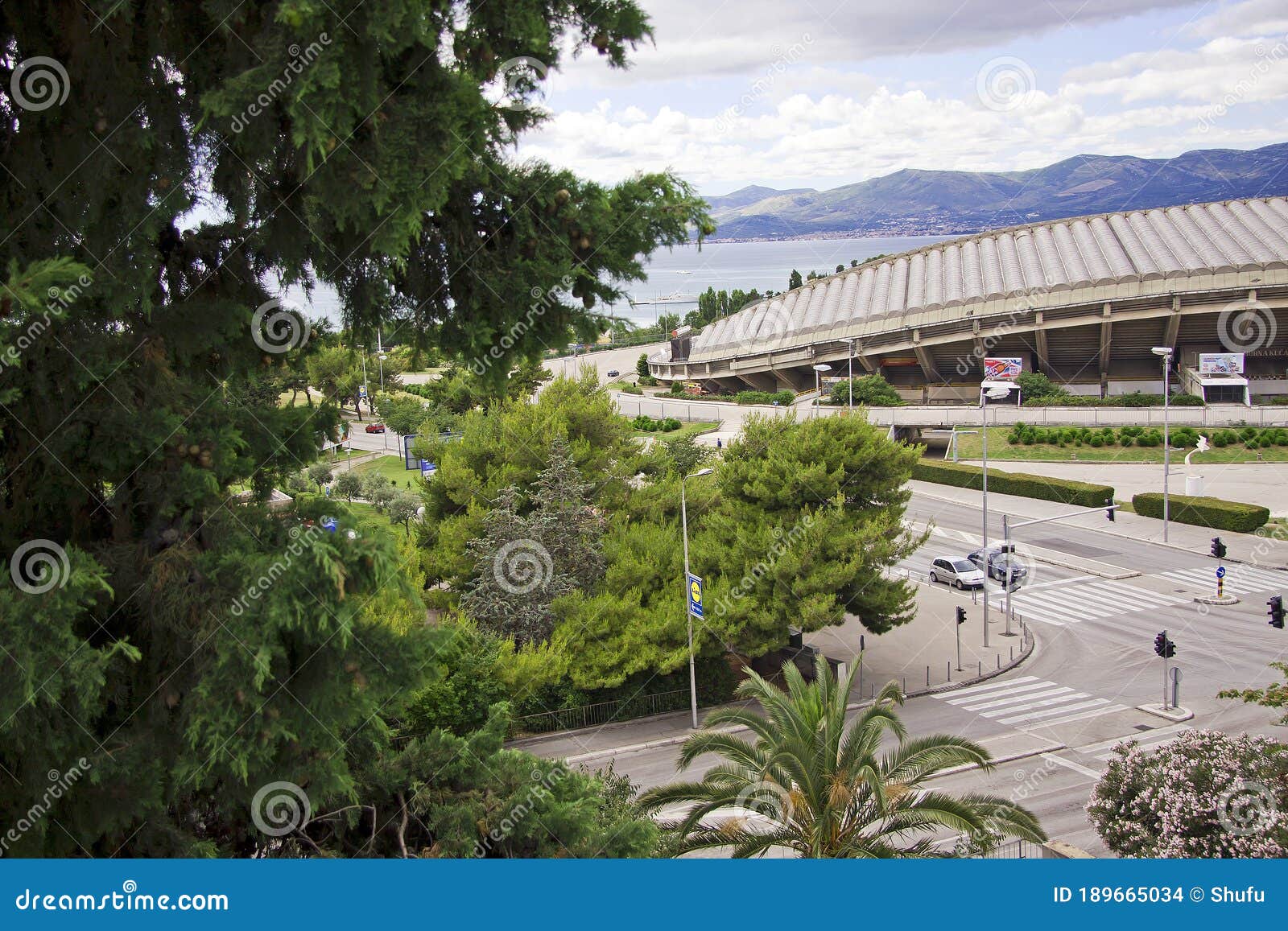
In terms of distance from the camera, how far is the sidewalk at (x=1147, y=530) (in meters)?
40.4

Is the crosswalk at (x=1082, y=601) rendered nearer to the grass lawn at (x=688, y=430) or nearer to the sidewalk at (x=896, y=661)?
the sidewalk at (x=896, y=661)

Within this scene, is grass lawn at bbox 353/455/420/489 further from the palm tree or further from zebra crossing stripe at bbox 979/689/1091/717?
the palm tree

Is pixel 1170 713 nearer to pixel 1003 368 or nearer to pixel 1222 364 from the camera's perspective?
pixel 1003 368

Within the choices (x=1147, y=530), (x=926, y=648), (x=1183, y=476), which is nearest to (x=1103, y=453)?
(x=1183, y=476)

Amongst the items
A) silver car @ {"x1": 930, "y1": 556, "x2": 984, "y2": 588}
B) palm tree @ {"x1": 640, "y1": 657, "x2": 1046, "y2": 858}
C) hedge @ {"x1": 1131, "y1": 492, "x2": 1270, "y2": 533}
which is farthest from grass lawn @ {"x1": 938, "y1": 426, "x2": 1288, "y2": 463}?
palm tree @ {"x1": 640, "y1": 657, "x2": 1046, "y2": 858}

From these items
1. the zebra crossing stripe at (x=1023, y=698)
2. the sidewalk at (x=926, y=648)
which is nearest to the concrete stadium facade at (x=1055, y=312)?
the sidewalk at (x=926, y=648)

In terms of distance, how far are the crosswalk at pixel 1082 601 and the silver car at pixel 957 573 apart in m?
1.10

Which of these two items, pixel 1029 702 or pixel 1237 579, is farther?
pixel 1237 579

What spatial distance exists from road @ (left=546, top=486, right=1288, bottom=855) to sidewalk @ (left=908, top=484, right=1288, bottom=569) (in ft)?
3.13

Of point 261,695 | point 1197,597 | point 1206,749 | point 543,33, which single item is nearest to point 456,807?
point 261,695

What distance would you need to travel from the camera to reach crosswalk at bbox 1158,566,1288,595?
36.6 metres

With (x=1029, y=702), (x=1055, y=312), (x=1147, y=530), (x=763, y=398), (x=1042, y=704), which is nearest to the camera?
(x=1042, y=704)

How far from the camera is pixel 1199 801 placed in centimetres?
1302

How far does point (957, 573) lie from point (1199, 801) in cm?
2657
